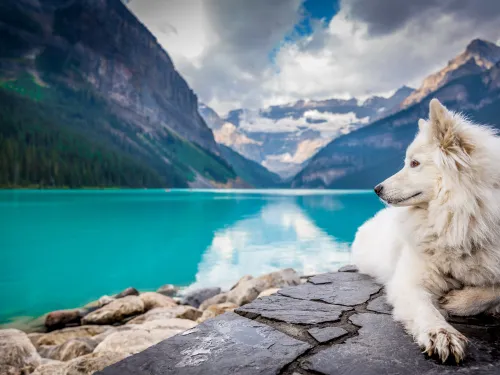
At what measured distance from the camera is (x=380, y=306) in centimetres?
301

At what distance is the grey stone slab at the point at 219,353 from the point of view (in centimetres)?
188

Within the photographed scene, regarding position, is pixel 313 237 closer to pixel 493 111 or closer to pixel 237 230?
pixel 237 230

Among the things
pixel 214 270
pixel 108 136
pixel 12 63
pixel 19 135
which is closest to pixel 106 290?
pixel 214 270

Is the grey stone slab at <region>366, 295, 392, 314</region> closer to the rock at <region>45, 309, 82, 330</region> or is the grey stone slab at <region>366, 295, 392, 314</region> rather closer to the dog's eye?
the dog's eye

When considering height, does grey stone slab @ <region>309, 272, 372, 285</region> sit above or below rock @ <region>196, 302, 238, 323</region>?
above

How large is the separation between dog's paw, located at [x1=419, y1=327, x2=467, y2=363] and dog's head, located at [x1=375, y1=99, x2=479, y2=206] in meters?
1.23

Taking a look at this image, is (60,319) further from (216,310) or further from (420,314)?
(420,314)

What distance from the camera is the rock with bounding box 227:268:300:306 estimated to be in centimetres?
905

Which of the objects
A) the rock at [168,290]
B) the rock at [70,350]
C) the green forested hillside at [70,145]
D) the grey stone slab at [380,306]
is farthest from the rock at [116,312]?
the green forested hillside at [70,145]

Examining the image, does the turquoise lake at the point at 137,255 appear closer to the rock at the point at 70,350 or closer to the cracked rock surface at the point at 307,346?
the rock at the point at 70,350

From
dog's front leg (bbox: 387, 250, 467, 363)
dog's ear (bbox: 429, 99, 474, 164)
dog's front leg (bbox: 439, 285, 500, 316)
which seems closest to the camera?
dog's front leg (bbox: 387, 250, 467, 363)

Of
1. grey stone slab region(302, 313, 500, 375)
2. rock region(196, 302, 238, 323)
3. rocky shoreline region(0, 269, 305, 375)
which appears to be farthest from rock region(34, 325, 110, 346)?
grey stone slab region(302, 313, 500, 375)

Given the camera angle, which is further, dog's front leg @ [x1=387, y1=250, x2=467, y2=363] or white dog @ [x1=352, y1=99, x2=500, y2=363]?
white dog @ [x1=352, y1=99, x2=500, y2=363]

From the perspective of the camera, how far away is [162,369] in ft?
6.19
